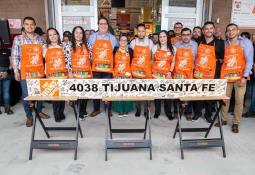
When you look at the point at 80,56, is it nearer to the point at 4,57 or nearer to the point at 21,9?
the point at 4,57

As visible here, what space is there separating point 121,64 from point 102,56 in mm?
333

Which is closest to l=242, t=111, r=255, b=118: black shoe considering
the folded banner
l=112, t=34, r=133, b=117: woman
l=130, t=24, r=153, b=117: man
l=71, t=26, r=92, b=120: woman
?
the folded banner

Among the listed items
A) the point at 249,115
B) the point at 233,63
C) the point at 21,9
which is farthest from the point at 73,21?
the point at 249,115

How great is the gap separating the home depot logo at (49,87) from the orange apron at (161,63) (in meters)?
1.63

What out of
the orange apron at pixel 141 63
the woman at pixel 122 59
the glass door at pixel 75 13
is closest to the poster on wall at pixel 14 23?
the glass door at pixel 75 13

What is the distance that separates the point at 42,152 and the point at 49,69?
126 cm

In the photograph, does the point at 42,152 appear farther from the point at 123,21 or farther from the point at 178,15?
the point at 123,21

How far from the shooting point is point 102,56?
384cm

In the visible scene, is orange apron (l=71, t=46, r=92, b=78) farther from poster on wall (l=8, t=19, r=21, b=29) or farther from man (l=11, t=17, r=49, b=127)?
poster on wall (l=8, t=19, r=21, b=29)

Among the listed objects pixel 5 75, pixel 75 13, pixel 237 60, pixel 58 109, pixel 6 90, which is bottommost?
pixel 58 109

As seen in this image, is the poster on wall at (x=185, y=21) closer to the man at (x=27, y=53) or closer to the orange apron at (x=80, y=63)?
the orange apron at (x=80, y=63)

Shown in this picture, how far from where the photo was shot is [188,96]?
10.0 ft

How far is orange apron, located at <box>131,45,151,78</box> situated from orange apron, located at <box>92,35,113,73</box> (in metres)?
0.39

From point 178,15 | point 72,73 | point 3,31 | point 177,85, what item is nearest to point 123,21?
point 178,15
